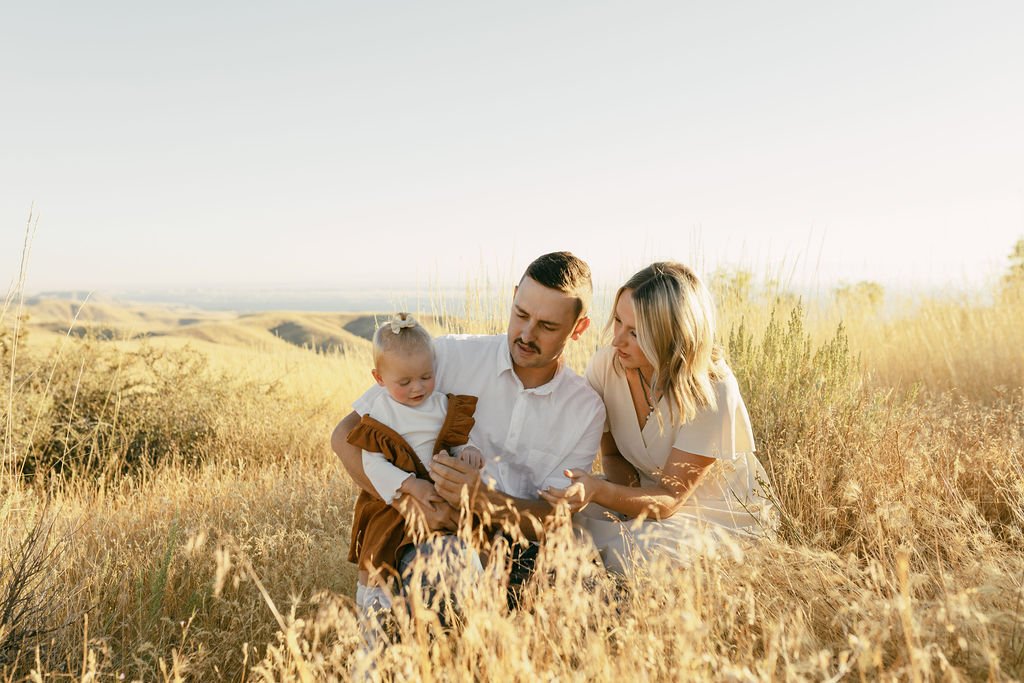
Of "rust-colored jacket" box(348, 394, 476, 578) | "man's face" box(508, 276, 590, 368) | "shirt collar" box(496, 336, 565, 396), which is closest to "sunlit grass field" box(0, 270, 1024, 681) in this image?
"rust-colored jacket" box(348, 394, 476, 578)

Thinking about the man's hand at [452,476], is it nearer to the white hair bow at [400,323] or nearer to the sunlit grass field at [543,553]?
the sunlit grass field at [543,553]

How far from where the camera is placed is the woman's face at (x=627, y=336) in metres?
3.28

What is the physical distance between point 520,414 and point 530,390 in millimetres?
118

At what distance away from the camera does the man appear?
3.18m

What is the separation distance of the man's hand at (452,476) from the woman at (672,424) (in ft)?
1.34

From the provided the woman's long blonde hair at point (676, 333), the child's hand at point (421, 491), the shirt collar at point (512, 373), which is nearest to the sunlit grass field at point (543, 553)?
the child's hand at point (421, 491)

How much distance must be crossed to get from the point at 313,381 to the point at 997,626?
26.3 ft

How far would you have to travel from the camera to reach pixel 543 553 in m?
2.40

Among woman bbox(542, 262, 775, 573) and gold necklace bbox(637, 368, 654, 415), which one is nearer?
woman bbox(542, 262, 775, 573)

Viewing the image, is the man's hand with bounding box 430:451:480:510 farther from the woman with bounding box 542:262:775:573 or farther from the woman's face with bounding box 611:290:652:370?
the woman's face with bounding box 611:290:652:370

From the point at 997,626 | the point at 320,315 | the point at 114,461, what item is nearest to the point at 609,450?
the point at 997,626

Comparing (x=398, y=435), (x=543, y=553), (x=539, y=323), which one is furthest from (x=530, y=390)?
(x=543, y=553)

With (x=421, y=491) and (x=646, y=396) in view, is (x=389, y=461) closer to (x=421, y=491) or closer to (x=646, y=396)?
(x=421, y=491)

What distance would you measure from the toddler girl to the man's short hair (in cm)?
57
